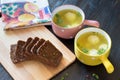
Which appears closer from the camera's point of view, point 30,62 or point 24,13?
point 30,62

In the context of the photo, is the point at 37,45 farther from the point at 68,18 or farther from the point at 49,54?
the point at 68,18

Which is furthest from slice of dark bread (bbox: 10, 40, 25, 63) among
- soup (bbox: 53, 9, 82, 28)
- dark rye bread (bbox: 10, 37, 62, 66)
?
soup (bbox: 53, 9, 82, 28)

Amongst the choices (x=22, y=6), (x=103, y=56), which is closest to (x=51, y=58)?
(x=103, y=56)

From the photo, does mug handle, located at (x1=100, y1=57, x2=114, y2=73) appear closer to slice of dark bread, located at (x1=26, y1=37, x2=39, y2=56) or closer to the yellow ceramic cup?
the yellow ceramic cup

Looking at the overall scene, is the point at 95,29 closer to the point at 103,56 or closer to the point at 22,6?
the point at 103,56

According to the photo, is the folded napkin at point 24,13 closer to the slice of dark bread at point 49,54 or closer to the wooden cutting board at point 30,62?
the wooden cutting board at point 30,62

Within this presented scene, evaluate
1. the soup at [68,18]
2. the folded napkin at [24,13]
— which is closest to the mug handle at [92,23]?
the soup at [68,18]

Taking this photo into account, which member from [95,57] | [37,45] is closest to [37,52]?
[37,45]
